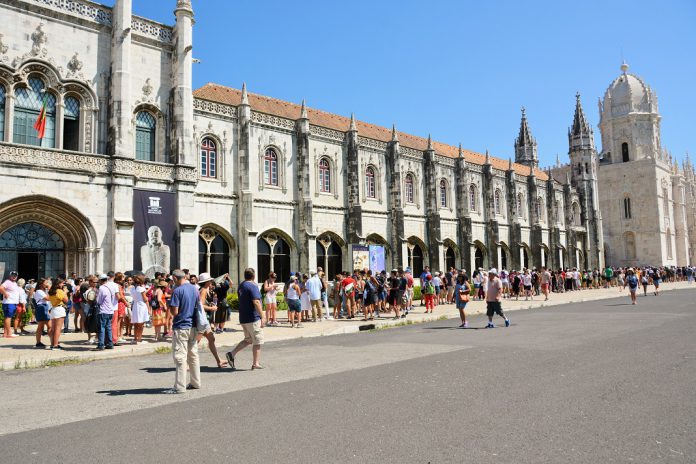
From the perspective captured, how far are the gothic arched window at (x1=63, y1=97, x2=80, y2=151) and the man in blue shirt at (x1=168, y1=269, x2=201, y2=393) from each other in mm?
14953

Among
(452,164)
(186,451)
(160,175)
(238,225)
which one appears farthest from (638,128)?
(186,451)

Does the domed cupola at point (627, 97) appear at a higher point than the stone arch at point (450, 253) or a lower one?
higher

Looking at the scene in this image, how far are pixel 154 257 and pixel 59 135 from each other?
553cm

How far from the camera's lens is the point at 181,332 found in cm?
764

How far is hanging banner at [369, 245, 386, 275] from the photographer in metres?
26.5

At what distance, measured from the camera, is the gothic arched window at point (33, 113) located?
18688mm

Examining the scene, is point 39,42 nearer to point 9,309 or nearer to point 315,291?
point 9,309

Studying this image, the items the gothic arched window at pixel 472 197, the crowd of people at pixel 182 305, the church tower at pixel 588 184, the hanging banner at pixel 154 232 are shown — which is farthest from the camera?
the church tower at pixel 588 184

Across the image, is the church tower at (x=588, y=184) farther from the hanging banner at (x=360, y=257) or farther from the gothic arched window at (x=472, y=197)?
the hanging banner at (x=360, y=257)

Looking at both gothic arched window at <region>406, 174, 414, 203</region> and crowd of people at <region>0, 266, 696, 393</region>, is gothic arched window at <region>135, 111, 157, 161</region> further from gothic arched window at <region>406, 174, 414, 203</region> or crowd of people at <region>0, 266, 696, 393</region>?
gothic arched window at <region>406, 174, 414, 203</region>

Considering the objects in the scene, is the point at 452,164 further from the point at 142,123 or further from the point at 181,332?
the point at 181,332

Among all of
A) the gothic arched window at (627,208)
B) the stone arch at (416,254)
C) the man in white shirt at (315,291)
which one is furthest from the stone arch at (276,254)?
the gothic arched window at (627,208)

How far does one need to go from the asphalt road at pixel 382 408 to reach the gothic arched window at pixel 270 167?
17031 mm

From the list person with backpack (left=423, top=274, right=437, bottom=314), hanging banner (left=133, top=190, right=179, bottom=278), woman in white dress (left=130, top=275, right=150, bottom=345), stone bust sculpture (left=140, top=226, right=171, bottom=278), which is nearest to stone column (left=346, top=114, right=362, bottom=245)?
person with backpack (left=423, top=274, right=437, bottom=314)
